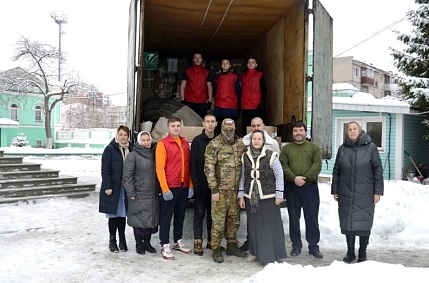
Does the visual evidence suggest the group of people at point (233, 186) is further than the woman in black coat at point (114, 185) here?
No

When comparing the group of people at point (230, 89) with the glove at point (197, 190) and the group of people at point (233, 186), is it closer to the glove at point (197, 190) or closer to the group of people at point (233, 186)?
the group of people at point (233, 186)

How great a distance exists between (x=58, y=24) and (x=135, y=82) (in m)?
45.5

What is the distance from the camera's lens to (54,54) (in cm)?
3198

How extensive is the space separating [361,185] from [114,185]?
9.13ft

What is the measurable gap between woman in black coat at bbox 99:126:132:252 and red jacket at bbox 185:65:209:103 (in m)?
2.45

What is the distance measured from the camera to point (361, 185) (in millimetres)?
4395

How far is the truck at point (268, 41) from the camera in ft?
17.8

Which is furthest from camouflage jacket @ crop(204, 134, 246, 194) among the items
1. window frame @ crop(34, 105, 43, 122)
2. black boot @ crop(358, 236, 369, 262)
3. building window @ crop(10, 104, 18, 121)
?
window frame @ crop(34, 105, 43, 122)

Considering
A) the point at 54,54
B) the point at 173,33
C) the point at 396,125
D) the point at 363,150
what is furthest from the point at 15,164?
the point at 54,54

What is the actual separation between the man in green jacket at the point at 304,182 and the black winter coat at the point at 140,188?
1552 millimetres

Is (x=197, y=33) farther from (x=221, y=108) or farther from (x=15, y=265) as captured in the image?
(x=15, y=265)

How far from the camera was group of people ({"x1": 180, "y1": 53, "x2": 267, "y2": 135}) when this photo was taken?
648 cm

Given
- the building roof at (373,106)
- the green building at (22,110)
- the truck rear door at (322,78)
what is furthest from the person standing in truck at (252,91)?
the green building at (22,110)

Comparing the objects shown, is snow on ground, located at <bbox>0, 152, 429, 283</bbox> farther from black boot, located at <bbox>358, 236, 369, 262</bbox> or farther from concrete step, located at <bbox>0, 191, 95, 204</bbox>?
concrete step, located at <bbox>0, 191, 95, 204</bbox>
